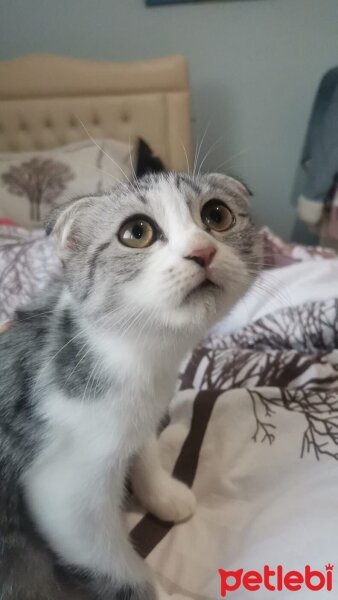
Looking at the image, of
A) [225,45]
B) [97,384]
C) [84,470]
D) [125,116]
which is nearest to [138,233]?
[97,384]

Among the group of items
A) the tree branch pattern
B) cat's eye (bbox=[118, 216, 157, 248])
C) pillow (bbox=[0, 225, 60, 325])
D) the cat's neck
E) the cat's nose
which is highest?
cat's eye (bbox=[118, 216, 157, 248])

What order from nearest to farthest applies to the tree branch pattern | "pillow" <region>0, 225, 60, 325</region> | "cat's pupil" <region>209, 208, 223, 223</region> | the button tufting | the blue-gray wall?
"cat's pupil" <region>209, 208, 223, 223</region> < the tree branch pattern < "pillow" <region>0, 225, 60, 325</region> < the blue-gray wall < the button tufting

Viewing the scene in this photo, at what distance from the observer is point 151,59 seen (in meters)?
1.93

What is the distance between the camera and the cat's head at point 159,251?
459mm

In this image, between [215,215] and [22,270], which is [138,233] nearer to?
[215,215]

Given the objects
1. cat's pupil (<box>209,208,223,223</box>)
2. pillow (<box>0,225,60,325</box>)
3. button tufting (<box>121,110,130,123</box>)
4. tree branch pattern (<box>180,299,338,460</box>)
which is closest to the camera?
cat's pupil (<box>209,208,223,223</box>)

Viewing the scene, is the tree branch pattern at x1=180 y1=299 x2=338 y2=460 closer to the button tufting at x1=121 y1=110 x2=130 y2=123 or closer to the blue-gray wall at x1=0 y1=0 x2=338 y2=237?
the blue-gray wall at x1=0 y1=0 x2=338 y2=237

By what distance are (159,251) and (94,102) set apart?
174 cm

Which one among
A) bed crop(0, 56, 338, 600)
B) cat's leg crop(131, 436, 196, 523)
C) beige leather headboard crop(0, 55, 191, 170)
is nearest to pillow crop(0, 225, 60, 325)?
bed crop(0, 56, 338, 600)

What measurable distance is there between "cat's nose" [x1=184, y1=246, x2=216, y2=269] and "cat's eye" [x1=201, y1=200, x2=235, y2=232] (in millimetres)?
95

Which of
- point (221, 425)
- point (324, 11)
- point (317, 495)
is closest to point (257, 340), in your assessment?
point (221, 425)

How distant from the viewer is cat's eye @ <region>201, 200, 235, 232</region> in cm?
55

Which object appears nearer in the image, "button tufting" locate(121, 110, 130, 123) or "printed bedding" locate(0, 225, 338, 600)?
"printed bedding" locate(0, 225, 338, 600)

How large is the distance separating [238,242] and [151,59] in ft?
5.57
